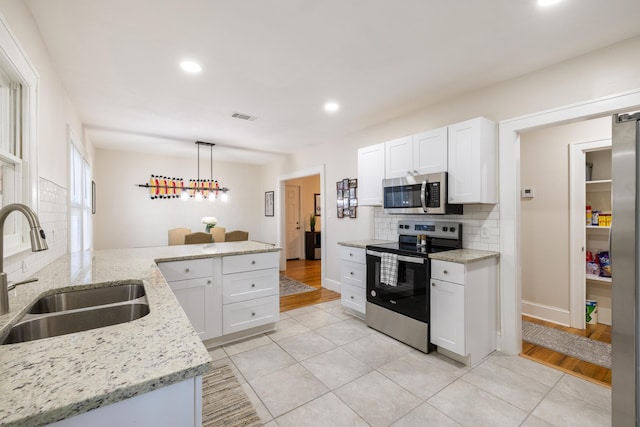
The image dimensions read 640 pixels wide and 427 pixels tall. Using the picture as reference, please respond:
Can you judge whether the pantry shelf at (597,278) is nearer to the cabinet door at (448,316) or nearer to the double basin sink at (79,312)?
the cabinet door at (448,316)

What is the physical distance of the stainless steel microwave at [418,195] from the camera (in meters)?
2.66

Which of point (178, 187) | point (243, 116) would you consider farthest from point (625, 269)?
point (178, 187)

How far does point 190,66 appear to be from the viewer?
7.64ft

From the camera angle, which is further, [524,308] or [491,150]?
[524,308]

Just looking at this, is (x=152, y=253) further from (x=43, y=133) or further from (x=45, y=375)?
(x=45, y=375)

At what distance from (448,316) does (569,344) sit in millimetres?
1344

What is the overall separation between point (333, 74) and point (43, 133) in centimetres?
218

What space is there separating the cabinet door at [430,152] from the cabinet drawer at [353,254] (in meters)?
1.09

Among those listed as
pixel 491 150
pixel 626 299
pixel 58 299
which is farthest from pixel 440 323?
pixel 58 299

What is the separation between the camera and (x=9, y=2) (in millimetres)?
1416

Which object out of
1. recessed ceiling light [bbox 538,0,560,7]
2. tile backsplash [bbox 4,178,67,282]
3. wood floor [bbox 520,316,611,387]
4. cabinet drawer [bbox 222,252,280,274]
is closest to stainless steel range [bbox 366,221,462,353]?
wood floor [bbox 520,316,611,387]

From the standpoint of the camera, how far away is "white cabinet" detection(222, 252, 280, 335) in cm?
271

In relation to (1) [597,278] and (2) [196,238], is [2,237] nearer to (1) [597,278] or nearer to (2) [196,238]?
(2) [196,238]

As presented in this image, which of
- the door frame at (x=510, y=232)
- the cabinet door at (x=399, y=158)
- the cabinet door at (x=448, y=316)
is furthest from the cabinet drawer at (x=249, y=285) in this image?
the door frame at (x=510, y=232)
